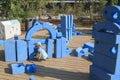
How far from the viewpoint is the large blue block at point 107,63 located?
16.3ft

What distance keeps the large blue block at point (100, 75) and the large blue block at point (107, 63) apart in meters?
0.08

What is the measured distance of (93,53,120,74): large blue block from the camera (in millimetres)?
4961

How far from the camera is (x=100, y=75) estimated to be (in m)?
5.26

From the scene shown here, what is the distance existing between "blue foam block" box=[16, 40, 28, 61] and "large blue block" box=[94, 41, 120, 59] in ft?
7.75

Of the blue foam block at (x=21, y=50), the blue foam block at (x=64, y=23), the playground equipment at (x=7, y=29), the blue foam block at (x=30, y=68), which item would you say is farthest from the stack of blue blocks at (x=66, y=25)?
the blue foam block at (x=30, y=68)

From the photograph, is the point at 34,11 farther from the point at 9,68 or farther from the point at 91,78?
the point at 91,78

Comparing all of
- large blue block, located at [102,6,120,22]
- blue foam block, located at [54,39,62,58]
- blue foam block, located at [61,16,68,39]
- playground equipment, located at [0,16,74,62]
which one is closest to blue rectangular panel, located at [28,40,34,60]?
playground equipment, located at [0,16,74,62]

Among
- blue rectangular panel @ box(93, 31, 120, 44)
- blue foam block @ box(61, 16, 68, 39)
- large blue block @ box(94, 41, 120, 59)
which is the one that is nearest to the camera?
blue rectangular panel @ box(93, 31, 120, 44)

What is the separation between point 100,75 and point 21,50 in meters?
2.65

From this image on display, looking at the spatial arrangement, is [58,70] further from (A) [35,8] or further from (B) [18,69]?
(A) [35,8]

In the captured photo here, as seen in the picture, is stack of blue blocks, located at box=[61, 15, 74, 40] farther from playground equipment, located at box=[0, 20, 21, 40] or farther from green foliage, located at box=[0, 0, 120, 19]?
green foliage, located at box=[0, 0, 120, 19]

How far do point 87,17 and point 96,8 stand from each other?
0.88 metres

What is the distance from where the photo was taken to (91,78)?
5629mm

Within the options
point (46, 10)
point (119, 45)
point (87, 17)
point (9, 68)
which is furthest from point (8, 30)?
point (46, 10)
